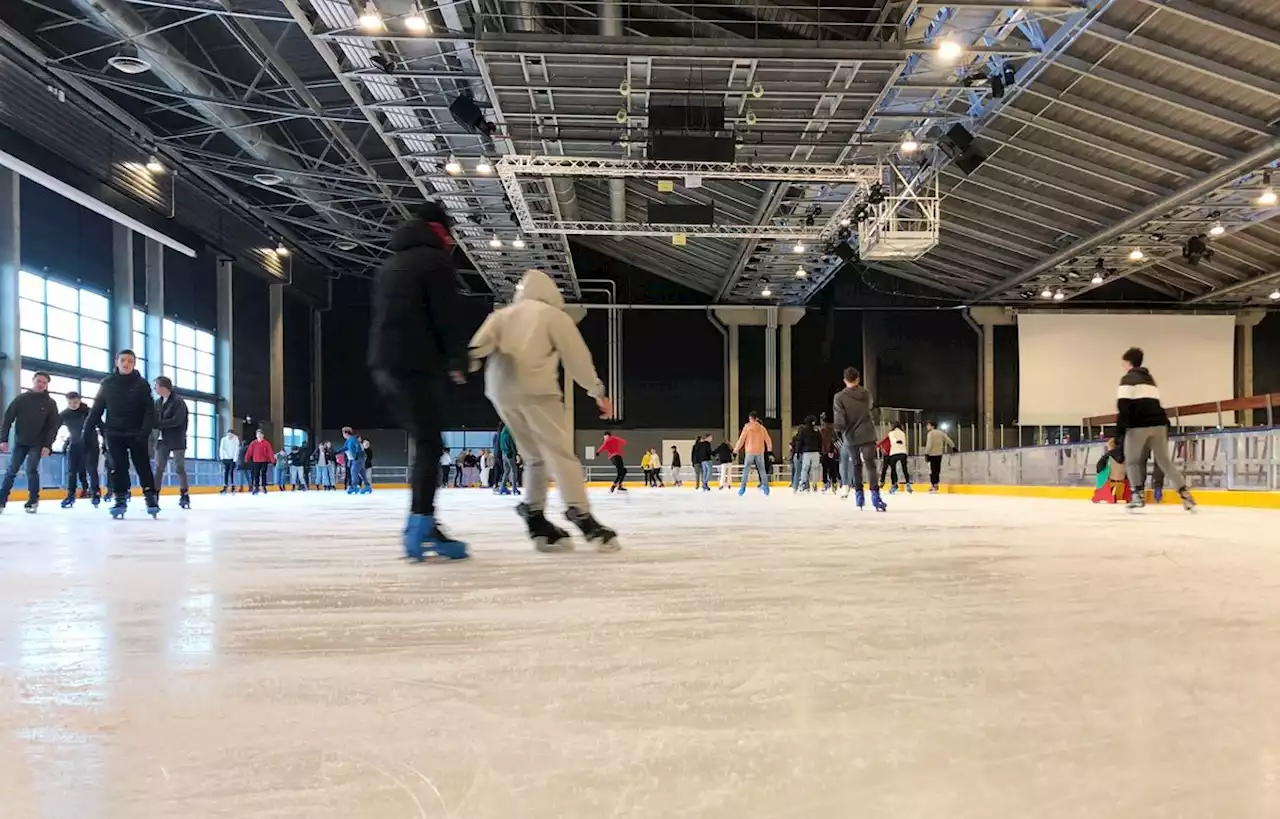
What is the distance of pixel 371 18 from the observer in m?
9.96

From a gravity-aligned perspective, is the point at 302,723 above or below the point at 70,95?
below

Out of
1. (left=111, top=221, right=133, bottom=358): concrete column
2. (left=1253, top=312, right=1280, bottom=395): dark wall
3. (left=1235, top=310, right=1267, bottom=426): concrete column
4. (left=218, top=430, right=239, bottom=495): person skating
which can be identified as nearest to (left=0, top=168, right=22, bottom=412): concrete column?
(left=111, top=221, right=133, bottom=358): concrete column

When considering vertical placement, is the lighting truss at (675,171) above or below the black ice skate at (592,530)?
above

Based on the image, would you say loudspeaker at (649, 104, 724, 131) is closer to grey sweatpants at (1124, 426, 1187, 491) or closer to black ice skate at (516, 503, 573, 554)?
grey sweatpants at (1124, 426, 1187, 491)

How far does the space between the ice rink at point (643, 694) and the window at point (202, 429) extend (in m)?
18.7

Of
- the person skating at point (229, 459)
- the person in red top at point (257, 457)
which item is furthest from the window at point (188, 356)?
the person in red top at point (257, 457)

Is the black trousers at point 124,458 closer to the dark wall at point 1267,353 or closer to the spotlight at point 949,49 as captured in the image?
the spotlight at point 949,49

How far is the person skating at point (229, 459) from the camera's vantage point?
18609 millimetres

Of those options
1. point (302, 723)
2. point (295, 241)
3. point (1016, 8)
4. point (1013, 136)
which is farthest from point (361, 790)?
point (295, 241)

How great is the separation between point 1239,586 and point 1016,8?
29.6ft

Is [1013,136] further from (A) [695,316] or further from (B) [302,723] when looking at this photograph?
(B) [302,723]

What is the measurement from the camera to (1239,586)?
279 cm

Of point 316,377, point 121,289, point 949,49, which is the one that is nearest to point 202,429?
point 121,289

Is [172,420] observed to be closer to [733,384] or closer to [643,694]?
[643,694]
